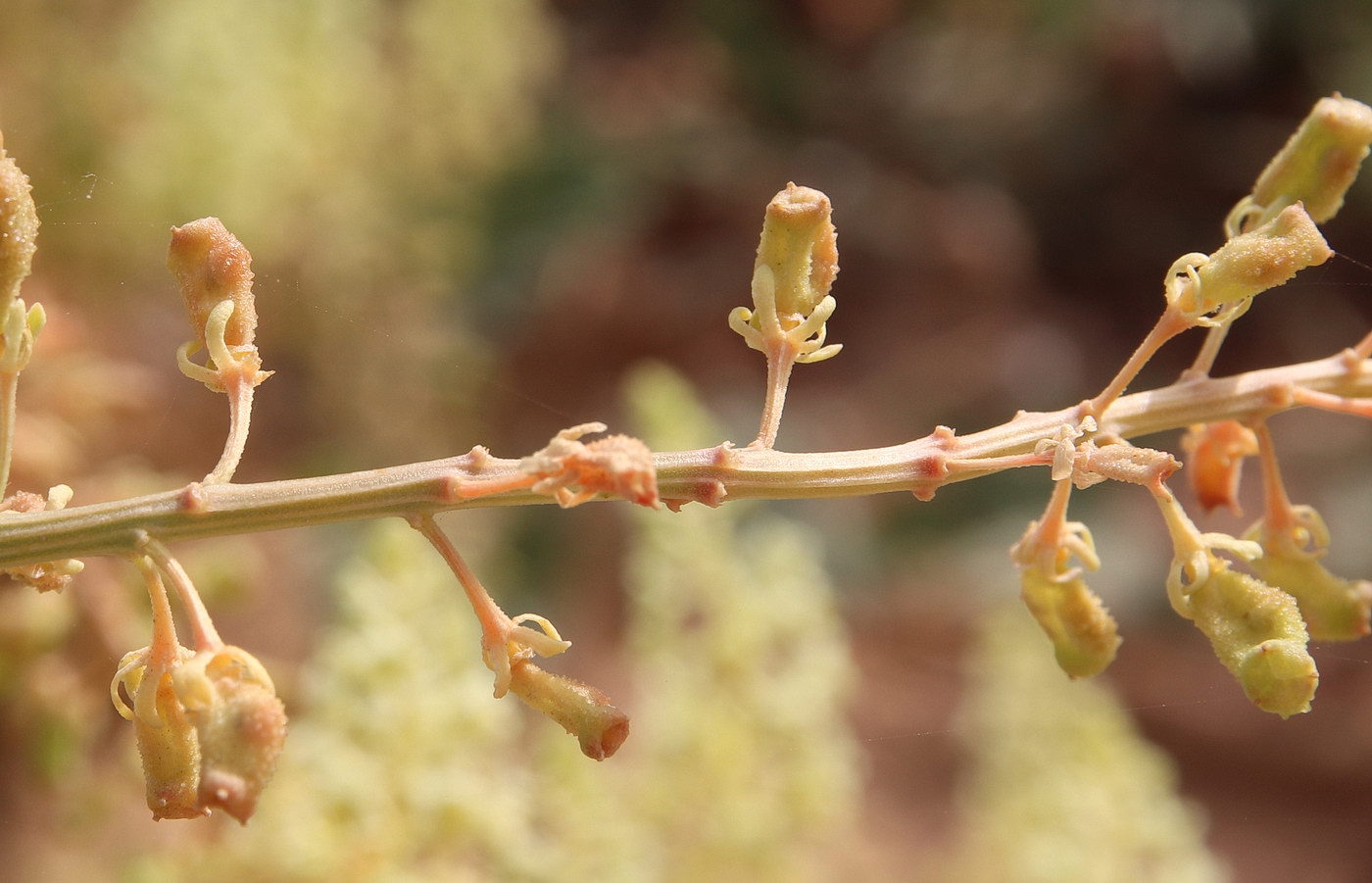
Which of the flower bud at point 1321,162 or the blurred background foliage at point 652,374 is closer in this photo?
the flower bud at point 1321,162

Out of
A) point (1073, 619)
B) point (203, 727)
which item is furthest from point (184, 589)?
point (1073, 619)

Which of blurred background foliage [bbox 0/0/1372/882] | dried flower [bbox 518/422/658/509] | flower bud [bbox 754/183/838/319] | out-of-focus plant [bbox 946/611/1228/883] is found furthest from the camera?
out-of-focus plant [bbox 946/611/1228/883]

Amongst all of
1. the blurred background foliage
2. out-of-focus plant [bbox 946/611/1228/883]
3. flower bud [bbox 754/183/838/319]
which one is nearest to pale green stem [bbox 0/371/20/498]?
flower bud [bbox 754/183/838/319]

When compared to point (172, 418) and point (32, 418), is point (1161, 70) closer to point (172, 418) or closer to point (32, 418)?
point (172, 418)

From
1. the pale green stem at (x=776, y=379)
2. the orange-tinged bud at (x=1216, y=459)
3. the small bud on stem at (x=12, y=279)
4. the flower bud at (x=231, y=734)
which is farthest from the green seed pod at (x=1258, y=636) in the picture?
the small bud on stem at (x=12, y=279)

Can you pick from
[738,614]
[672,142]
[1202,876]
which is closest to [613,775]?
[738,614]

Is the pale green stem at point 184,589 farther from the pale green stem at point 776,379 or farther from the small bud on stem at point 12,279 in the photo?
the pale green stem at point 776,379

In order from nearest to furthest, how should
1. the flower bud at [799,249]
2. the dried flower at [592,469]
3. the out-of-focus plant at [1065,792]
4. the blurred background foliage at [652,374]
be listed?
the dried flower at [592,469]
the flower bud at [799,249]
the blurred background foliage at [652,374]
the out-of-focus plant at [1065,792]

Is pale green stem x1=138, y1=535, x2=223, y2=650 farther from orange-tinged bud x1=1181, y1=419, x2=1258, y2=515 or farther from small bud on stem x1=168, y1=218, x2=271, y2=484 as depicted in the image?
orange-tinged bud x1=1181, y1=419, x2=1258, y2=515
